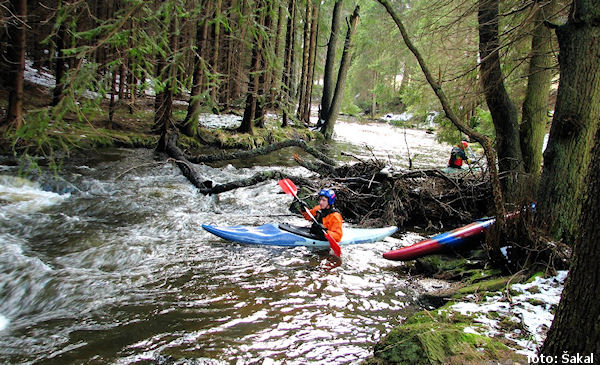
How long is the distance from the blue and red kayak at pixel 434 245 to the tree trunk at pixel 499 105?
73cm

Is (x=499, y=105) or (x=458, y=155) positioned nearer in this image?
(x=499, y=105)

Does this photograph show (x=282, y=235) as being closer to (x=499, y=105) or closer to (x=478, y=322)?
(x=478, y=322)

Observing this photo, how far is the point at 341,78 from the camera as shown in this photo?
17656mm

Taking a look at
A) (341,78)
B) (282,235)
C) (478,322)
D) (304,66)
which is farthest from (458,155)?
(304,66)

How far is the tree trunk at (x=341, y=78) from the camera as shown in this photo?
17031mm

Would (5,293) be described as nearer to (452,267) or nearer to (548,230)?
(452,267)

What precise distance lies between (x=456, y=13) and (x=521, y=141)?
8.17 feet

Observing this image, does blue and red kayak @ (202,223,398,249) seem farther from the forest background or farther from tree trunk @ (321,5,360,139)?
tree trunk @ (321,5,360,139)

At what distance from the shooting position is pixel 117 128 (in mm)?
11336

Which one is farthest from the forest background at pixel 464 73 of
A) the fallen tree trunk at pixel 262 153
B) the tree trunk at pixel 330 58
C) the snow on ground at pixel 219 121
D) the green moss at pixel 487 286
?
the tree trunk at pixel 330 58

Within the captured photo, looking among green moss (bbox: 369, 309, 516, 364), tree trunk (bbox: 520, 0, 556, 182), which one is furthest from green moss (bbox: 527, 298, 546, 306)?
tree trunk (bbox: 520, 0, 556, 182)

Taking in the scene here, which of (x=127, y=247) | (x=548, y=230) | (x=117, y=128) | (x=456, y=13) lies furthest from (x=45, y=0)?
(x=548, y=230)

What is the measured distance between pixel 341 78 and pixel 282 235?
1306cm

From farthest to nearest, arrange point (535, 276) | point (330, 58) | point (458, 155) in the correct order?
point (330, 58), point (458, 155), point (535, 276)
